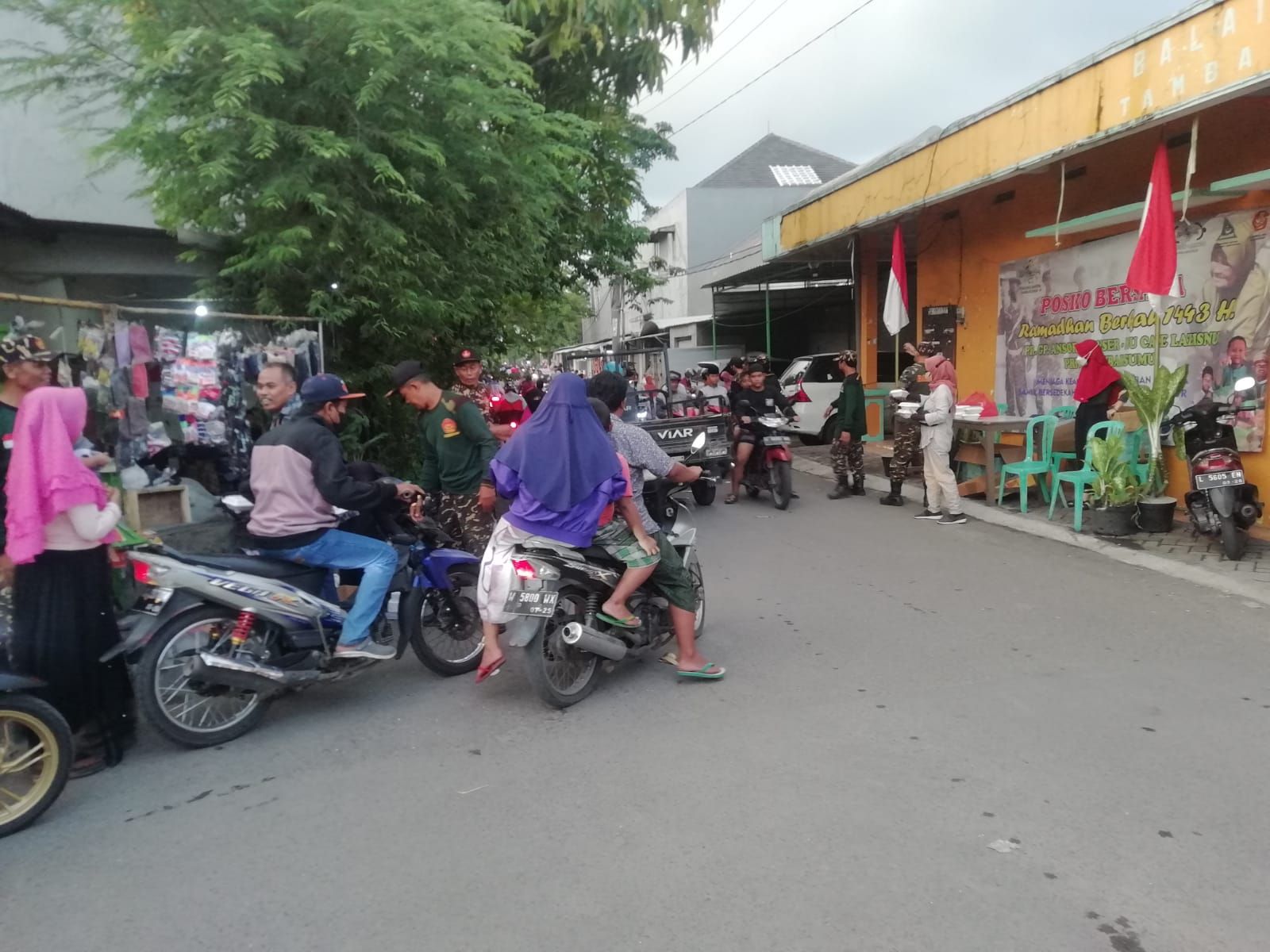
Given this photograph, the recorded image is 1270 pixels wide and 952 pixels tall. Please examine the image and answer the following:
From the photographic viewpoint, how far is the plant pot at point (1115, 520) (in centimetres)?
815

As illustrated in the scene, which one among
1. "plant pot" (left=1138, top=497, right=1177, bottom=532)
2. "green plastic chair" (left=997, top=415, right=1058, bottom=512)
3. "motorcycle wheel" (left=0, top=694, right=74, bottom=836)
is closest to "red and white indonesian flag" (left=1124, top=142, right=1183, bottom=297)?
"plant pot" (left=1138, top=497, right=1177, bottom=532)

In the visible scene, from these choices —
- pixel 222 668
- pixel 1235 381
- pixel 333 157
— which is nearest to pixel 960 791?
pixel 222 668

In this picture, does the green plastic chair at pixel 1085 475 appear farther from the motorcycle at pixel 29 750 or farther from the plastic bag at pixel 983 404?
the motorcycle at pixel 29 750

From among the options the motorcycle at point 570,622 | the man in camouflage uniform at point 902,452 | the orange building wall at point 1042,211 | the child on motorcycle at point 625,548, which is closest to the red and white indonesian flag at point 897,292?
the orange building wall at point 1042,211

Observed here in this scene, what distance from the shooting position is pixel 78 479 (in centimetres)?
380

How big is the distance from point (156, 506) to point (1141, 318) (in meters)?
8.97

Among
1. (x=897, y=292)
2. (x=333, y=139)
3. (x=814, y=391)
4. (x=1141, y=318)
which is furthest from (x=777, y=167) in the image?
(x=333, y=139)

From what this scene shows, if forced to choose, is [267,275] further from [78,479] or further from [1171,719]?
[1171,719]

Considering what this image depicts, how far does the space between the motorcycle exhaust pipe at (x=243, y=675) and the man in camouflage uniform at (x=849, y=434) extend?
25.5 ft

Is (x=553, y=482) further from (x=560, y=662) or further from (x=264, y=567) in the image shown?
(x=264, y=567)

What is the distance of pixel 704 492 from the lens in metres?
11.0

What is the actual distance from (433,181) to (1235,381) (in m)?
6.98

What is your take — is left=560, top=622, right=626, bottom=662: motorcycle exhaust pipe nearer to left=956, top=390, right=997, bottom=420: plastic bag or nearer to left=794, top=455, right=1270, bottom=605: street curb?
left=794, top=455, right=1270, bottom=605: street curb

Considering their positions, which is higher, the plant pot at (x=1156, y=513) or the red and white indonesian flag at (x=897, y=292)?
the red and white indonesian flag at (x=897, y=292)
